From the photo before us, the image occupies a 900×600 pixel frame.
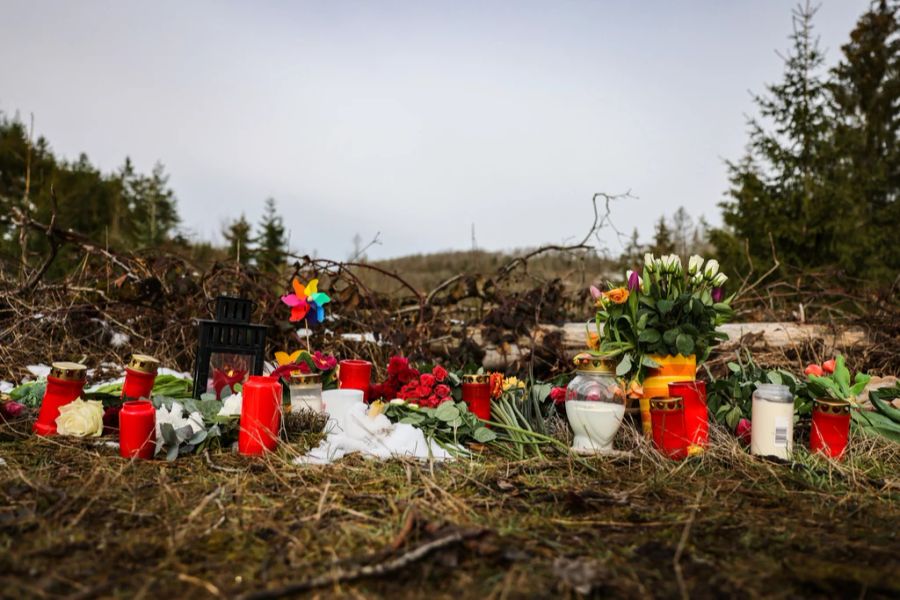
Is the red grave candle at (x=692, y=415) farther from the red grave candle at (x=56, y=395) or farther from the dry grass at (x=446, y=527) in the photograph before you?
the red grave candle at (x=56, y=395)

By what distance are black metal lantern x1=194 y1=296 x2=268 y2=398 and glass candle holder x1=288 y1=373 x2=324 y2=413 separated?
585 mm

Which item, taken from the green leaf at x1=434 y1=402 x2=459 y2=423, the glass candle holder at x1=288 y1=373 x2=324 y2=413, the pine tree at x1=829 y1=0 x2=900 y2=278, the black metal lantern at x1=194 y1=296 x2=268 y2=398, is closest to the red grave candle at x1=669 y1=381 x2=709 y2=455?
the green leaf at x1=434 y1=402 x2=459 y2=423

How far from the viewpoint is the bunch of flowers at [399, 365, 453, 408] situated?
2.93 metres

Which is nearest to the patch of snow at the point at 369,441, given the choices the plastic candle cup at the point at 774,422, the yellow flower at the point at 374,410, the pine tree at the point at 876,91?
the yellow flower at the point at 374,410

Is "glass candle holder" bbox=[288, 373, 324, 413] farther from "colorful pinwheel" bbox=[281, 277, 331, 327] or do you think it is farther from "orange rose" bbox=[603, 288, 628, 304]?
"orange rose" bbox=[603, 288, 628, 304]

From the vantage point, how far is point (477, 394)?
284cm

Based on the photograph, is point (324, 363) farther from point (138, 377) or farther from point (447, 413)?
point (138, 377)

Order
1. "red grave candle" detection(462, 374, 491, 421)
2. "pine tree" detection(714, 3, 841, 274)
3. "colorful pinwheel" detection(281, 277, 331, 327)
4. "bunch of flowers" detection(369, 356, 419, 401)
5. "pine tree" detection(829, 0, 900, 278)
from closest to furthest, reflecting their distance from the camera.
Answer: "red grave candle" detection(462, 374, 491, 421)
"bunch of flowers" detection(369, 356, 419, 401)
"colorful pinwheel" detection(281, 277, 331, 327)
"pine tree" detection(714, 3, 841, 274)
"pine tree" detection(829, 0, 900, 278)

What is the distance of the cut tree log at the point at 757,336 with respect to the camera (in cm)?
448

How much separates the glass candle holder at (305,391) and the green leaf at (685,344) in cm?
172

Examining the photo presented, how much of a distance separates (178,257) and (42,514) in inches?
140

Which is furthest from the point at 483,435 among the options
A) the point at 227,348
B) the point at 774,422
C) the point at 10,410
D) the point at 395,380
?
the point at 10,410

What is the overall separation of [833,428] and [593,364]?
1.07 m

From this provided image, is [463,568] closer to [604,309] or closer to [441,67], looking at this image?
[604,309]
